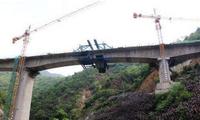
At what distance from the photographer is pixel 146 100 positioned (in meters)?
36.5

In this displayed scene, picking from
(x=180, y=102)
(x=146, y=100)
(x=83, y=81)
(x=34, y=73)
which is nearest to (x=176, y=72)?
(x=146, y=100)

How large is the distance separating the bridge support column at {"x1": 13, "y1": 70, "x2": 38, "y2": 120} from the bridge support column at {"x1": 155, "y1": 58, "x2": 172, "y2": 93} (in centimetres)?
1888

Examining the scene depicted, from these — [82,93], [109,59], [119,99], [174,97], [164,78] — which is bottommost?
[174,97]

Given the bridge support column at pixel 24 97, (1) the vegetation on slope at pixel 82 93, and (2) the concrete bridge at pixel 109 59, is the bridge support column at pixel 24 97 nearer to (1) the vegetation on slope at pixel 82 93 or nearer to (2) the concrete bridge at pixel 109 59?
(2) the concrete bridge at pixel 109 59

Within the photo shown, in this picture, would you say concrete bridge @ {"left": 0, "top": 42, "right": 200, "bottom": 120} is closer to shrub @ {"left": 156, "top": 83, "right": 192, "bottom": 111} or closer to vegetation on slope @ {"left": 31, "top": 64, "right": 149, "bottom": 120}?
shrub @ {"left": 156, "top": 83, "right": 192, "bottom": 111}

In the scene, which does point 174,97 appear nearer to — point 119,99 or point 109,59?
point 109,59

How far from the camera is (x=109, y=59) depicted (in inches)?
1676

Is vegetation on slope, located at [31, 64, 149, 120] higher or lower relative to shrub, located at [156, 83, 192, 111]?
higher

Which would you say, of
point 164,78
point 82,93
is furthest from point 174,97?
point 82,93

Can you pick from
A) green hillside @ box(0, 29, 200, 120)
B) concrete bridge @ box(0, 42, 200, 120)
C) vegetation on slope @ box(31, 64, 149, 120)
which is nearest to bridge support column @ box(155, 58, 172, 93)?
concrete bridge @ box(0, 42, 200, 120)

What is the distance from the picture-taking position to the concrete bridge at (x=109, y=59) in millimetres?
39812

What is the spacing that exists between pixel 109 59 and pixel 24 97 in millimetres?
13613

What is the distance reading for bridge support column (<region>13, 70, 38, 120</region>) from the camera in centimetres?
4159

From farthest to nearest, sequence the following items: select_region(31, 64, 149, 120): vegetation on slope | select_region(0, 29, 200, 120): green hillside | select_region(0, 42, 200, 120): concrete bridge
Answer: select_region(31, 64, 149, 120): vegetation on slope → select_region(0, 42, 200, 120): concrete bridge → select_region(0, 29, 200, 120): green hillside
